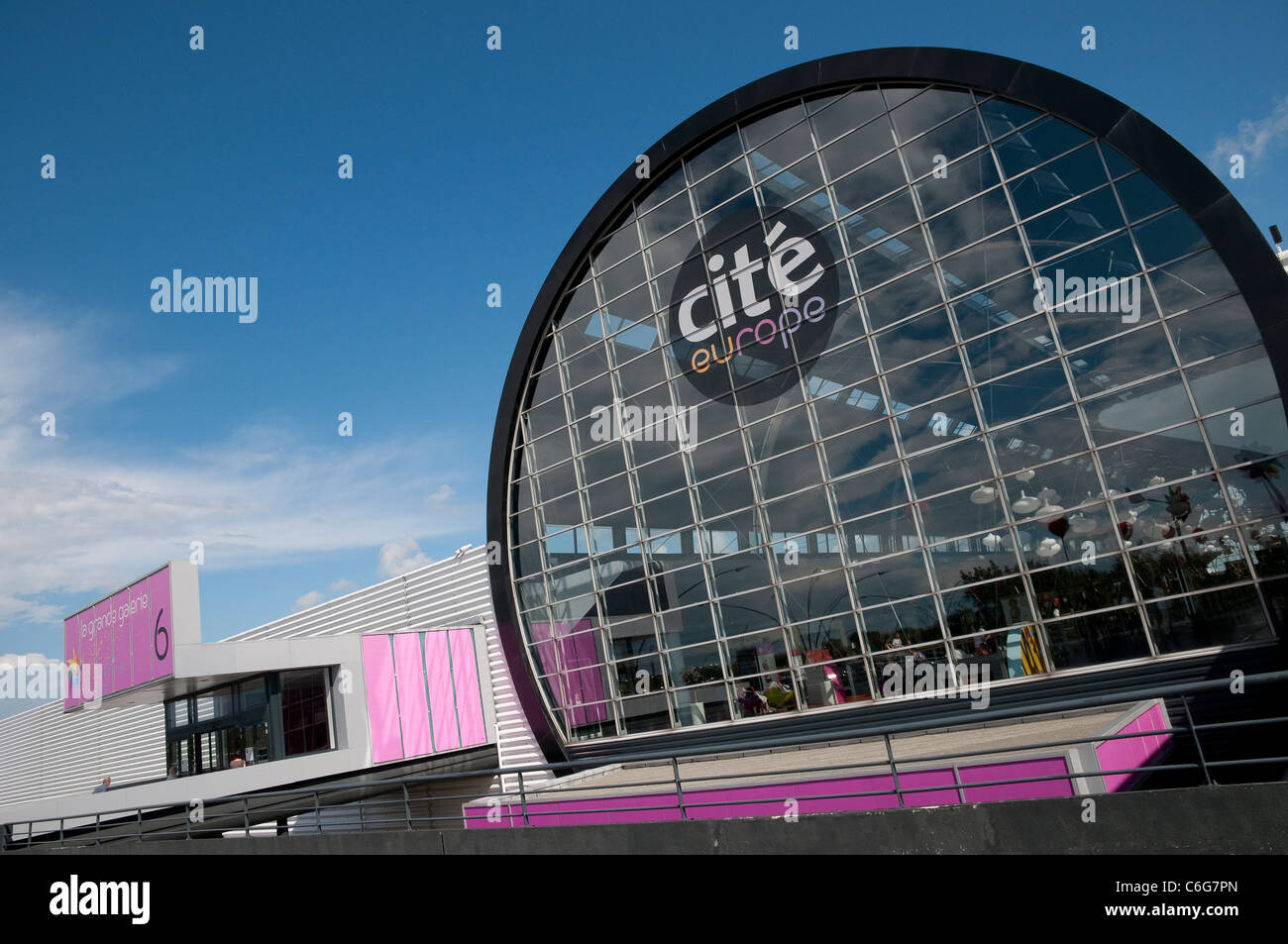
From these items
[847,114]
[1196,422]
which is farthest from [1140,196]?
[847,114]

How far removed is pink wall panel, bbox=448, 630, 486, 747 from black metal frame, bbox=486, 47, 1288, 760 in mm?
2027

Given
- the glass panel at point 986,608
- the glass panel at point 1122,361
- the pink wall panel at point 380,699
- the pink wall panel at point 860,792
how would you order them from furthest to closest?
the pink wall panel at point 380,699 → the glass panel at point 986,608 → the glass panel at point 1122,361 → the pink wall panel at point 860,792

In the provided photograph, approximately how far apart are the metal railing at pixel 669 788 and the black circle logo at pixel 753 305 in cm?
821

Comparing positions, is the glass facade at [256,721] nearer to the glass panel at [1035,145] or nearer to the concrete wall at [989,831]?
the concrete wall at [989,831]

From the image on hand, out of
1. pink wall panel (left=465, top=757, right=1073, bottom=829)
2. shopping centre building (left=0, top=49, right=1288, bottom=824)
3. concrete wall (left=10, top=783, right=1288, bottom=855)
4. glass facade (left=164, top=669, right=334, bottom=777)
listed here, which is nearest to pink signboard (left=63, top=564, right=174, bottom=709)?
shopping centre building (left=0, top=49, right=1288, bottom=824)

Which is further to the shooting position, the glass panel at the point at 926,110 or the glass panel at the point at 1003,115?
the glass panel at the point at 926,110

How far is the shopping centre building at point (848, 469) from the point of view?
46.7 ft

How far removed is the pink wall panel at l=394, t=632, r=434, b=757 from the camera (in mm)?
24297

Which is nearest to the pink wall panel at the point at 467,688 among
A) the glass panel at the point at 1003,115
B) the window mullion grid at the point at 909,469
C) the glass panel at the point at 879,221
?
the window mullion grid at the point at 909,469

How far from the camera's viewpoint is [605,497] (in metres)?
22.8
